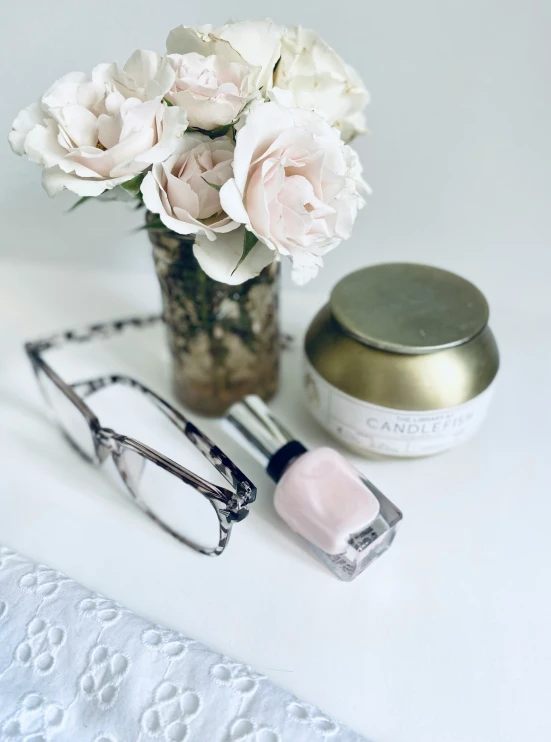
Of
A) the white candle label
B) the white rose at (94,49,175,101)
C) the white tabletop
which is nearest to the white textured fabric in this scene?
the white tabletop

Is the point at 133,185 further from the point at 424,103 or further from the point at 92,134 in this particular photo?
the point at 424,103

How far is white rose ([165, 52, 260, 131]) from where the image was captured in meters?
0.32

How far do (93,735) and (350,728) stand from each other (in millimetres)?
120

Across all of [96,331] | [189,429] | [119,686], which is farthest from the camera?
[96,331]

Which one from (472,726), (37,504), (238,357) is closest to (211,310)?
(238,357)

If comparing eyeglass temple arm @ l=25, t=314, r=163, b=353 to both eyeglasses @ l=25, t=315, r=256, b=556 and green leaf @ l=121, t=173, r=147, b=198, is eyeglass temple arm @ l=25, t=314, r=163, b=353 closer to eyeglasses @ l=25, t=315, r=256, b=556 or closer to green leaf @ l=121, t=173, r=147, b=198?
eyeglasses @ l=25, t=315, r=256, b=556

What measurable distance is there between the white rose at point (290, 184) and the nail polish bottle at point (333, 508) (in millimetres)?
125

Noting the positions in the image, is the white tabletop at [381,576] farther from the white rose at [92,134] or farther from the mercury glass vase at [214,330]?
the white rose at [92,134]

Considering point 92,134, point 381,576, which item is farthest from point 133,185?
point 381,576

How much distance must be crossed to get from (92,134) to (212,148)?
6cm

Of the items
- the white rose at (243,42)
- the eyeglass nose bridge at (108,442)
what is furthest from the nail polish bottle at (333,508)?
the white rose at (243,42)

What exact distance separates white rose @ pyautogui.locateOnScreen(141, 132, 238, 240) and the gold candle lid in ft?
0.39

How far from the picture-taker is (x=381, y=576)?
0.38 m

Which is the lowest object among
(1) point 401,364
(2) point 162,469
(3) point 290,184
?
(2) point 162,469
